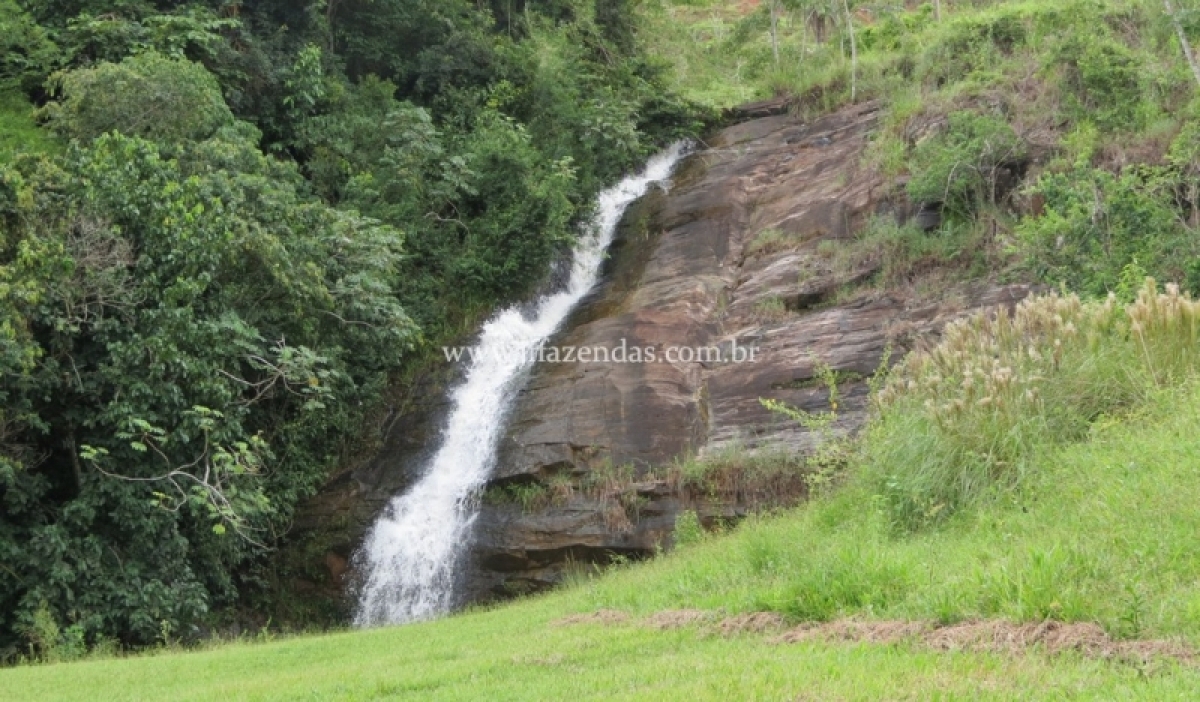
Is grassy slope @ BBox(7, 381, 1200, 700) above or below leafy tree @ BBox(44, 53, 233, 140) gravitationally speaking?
below

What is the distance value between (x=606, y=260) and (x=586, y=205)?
1901mm

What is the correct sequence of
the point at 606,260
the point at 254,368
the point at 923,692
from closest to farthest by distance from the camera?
the point at 923,692 → the point at 254,368 → the point at 606,260

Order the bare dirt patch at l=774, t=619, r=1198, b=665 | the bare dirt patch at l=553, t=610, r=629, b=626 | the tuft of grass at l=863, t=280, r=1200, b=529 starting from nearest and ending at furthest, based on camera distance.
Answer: the bare dirt patch at l=774, t=619, r=1198, b=665, the bare dirt patch at l=553, t=610, r=629, b=626, the tuft of grass at l=863, t=280, r=1200, b=529

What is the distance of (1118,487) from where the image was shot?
23.4 ft

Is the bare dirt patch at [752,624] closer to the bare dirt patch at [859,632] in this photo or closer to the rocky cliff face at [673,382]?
the bare dirt patch at [859,632]

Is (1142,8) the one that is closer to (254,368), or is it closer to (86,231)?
(254,368)

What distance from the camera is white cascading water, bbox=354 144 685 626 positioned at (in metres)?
16.1

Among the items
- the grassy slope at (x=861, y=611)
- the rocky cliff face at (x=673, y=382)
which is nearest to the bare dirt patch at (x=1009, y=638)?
the grassy slope at (x=861, y=611)

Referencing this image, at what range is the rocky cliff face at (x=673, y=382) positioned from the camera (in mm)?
15719

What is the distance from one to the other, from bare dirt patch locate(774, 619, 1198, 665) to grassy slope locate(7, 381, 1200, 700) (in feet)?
0.39

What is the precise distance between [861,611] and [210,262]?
40.8 ft

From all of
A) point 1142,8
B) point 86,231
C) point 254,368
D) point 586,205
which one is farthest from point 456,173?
point 1142,8

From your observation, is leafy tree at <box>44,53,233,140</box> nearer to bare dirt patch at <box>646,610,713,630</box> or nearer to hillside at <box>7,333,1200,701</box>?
hillside at <box>7,333,1200,701</box>

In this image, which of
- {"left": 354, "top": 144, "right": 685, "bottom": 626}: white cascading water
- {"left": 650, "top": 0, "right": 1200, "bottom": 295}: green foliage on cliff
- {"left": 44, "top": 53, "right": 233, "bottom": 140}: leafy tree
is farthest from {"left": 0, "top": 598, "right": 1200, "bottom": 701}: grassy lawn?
{"left": 44, "top": 53, "right": 233, "bottom": 140}: leafy tree
